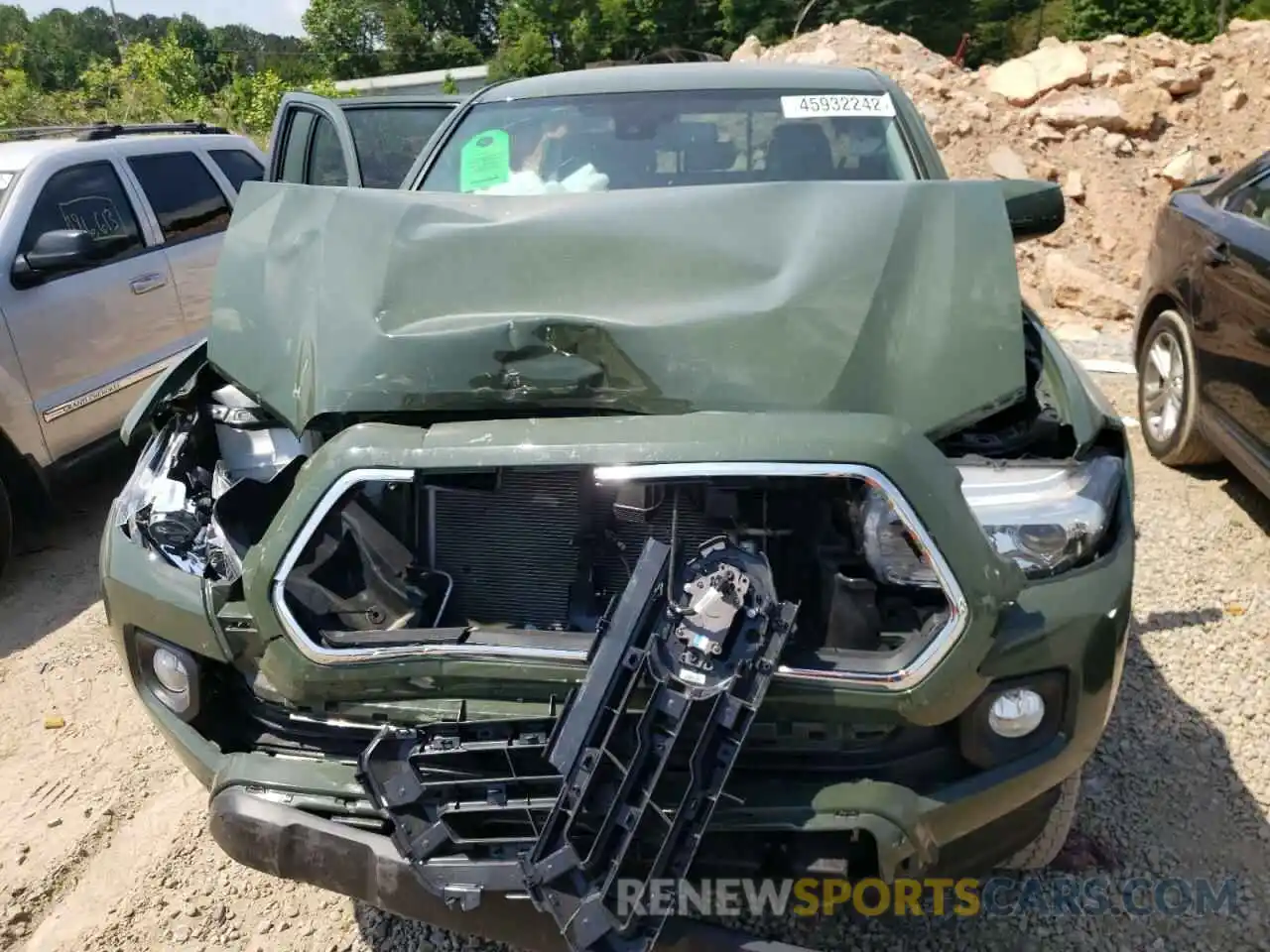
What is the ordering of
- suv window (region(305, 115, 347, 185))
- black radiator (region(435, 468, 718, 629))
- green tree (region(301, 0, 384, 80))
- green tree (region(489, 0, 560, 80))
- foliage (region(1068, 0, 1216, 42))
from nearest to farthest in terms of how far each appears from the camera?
black radiator (region(435, 468, 718, 629)) < suv window (region(305, 115, 347, 185)) < foliage (region(1068, 0, 1216, 42)) < green tree (region(489, 0, 560, 80)) < green tree (region(301, 0, 384, 80))

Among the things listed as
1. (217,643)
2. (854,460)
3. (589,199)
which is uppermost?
(589,199)

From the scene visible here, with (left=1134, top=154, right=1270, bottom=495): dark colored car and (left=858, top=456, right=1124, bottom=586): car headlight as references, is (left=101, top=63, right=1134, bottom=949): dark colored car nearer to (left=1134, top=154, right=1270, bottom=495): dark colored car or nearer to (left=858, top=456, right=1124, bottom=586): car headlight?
(left=858, top=456, right=1124, bottom=586): car headlight

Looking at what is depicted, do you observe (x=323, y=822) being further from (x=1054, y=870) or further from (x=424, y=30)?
(x=424, y=30)

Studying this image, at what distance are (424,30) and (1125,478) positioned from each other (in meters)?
60.7

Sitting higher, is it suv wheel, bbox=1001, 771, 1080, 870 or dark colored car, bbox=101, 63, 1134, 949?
dark colored car, bbox=101, 63, 1134, 949

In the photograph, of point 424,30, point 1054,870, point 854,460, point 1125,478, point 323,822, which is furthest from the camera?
point 424,30

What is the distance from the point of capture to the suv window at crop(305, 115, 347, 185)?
15.3 feet

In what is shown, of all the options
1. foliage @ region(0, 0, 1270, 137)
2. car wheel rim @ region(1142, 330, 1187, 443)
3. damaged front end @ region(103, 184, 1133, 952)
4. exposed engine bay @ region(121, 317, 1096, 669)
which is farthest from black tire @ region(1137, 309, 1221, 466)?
foliage @ region(0, 0, 1270, 137)

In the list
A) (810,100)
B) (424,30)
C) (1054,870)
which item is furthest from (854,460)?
(424,30)

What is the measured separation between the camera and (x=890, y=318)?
226 centimetres

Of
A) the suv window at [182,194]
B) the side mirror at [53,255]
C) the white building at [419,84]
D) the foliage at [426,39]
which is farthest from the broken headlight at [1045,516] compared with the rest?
the white building at [419,84]

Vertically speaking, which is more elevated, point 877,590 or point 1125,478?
point 1125,478

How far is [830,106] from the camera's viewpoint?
11.3 feet

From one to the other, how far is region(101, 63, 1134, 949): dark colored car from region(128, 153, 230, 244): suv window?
10.3 ft
